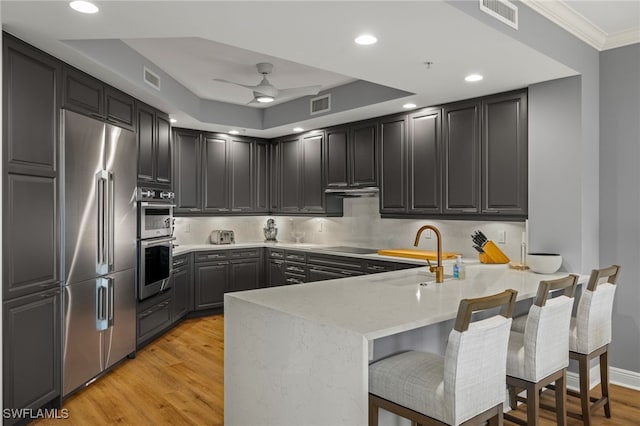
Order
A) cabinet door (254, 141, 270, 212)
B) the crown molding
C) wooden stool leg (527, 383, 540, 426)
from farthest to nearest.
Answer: cabinet door (254, 141, 270, 212) → the crown molding → wooden stool leg (527, 383, 540, 426)

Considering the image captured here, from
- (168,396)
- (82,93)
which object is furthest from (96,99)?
(168,396)

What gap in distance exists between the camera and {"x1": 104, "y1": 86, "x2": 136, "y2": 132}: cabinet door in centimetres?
392

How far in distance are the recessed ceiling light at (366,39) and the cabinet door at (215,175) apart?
373 centimetres

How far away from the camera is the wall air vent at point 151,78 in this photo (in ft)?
13.8

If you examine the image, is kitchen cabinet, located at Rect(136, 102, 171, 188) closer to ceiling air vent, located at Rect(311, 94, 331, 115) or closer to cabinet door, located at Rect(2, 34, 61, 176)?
cabinet door, located at Rect(2, 34, 61, 176)

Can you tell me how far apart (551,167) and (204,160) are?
417 cm

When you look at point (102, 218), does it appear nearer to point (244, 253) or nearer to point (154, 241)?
point (154, 241)

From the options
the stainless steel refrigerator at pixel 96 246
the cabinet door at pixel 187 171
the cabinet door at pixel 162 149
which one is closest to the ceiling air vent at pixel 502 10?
the stainless steel refrigerator at pixel 96 246

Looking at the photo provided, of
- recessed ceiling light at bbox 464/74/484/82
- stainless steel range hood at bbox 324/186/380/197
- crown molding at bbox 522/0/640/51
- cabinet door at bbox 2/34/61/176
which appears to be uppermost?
crown molding at bbox 522/0/640/51

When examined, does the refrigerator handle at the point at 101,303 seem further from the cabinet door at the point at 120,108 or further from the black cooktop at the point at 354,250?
the black cooktop at the point at 354,250

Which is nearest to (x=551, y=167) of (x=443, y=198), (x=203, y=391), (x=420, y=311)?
(x=443, y=198)

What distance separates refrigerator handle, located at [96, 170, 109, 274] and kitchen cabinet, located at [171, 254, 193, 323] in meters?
1.61

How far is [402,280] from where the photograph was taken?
10.8 feet

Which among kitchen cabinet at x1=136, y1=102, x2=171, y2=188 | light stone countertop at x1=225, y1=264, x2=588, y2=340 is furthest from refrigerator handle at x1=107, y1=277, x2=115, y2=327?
light stone countertop at x1=225, y1=264, x2=588, y2=340
